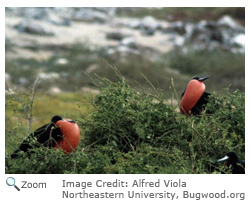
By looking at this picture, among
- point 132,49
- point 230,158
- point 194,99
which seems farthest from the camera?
point 132,49

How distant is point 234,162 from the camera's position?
2.67 m

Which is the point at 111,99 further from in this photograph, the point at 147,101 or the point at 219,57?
the point at 219,57

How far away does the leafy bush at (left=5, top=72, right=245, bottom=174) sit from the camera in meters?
2.66

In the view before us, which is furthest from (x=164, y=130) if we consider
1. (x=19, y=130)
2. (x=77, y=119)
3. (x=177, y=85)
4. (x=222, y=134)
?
(x=177, y=85)

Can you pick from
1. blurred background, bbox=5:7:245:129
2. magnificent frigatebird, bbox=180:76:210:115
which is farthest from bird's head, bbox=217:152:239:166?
blurred background, bbox=5:7:245:129

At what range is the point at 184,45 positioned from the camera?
11609 mm

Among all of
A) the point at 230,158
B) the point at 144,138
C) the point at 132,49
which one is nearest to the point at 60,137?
the point at 144,138

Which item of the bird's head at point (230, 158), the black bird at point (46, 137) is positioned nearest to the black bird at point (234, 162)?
the bird's head at point (230, 158)

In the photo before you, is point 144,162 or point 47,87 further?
point 47,87

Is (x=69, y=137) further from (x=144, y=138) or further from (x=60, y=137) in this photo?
(x=144, y=138)

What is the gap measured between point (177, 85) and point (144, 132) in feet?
20.8

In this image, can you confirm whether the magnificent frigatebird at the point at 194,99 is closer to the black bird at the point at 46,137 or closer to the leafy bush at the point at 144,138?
the leafy bush at the point at 144,138

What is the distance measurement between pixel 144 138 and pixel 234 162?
0.50 meters

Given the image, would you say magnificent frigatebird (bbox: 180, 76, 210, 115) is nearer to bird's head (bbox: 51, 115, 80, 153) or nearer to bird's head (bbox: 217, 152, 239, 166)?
bird's head (bbox: 217, 152, 239, 166)
